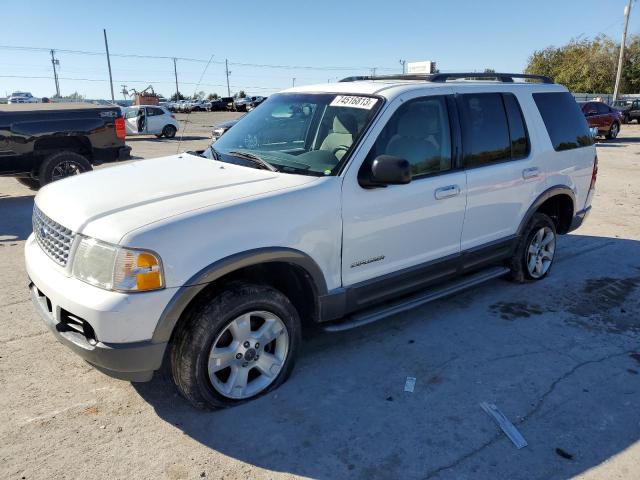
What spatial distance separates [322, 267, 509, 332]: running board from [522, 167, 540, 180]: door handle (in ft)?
2.89

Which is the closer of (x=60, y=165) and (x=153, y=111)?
(x=60, y=165)

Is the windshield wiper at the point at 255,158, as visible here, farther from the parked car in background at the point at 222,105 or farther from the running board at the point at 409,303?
the parked car in background at the point at 222,105

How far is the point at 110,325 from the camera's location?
2635 mm

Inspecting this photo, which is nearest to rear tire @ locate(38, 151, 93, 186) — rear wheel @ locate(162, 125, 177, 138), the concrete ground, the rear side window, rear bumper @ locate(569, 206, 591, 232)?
the concrete ground

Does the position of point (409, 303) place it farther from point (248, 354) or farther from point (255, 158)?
point (255, 158)

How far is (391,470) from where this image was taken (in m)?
2.70

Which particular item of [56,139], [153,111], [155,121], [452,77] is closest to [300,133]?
[452,77]

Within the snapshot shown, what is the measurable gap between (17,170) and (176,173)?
20.6 feet

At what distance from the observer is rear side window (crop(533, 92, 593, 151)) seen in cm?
502

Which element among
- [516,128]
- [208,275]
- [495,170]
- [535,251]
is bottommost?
[535,251]

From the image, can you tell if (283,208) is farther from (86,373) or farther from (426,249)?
(86,373)

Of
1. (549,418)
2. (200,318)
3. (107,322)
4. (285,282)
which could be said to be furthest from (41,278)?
(549,418)

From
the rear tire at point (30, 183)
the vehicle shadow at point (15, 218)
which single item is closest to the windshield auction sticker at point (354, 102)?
the vehicle shadow at point (15, 218)

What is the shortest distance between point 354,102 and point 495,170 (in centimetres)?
145
